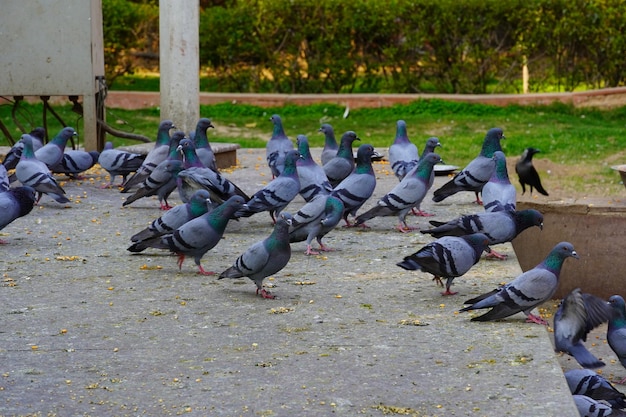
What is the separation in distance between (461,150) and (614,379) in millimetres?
6401

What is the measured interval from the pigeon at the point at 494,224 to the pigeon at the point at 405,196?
0.74 metres

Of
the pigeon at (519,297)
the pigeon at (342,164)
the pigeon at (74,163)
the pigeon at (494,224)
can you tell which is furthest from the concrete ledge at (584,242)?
the pigeon at (74,163)

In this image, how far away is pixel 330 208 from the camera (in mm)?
6844

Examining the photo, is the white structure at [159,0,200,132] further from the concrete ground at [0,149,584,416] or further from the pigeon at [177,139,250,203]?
the concrete ground at [0,149,584,416]

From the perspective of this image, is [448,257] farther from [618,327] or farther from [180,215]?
[180,215]

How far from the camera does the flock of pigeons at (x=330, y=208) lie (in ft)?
18.5

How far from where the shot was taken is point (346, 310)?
559cm

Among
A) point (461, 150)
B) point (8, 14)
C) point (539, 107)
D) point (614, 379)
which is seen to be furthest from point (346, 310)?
point (539, 107)

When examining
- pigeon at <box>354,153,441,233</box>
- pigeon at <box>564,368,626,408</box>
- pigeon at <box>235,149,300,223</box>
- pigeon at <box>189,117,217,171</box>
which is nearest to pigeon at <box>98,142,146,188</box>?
pigeon at <box>189,117,217,171</box>

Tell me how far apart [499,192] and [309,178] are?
60.1 inches

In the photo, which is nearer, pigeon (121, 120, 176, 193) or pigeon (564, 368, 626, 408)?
pigeon (564, 368, 626, 408)

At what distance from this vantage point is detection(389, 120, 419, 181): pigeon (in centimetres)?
893

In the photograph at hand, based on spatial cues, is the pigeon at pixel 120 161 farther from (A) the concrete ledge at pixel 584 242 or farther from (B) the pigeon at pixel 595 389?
(B) the pigeon at pixel 595 389

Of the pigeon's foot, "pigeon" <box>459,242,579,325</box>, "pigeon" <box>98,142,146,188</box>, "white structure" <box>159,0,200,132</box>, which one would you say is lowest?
the pigeon's foot
